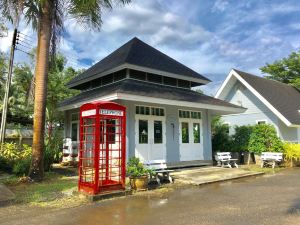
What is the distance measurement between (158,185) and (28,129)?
27.7 meters

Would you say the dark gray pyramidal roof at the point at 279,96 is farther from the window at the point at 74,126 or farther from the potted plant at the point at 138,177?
the potted plant at the point at 138,177

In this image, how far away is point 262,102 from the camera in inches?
931

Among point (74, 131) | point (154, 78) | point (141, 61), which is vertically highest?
point (141, 61)

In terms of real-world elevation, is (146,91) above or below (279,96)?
below

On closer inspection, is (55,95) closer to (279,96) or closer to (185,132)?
(185,132)

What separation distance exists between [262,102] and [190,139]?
9.15 m

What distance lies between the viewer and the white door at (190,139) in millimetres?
16906

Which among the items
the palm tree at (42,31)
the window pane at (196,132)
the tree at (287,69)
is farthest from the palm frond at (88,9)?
the tree at (287,69)

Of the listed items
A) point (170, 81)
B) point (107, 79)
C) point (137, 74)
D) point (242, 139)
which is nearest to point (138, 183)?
point (137, 74)

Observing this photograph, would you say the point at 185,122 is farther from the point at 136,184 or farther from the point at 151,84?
the point at 136,184

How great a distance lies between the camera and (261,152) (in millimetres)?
19469

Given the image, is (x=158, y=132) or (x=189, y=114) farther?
(x=189, y=114)

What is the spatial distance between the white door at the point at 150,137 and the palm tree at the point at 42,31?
14.5 ft

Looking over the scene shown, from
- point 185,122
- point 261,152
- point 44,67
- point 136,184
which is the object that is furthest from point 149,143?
point 261,152
